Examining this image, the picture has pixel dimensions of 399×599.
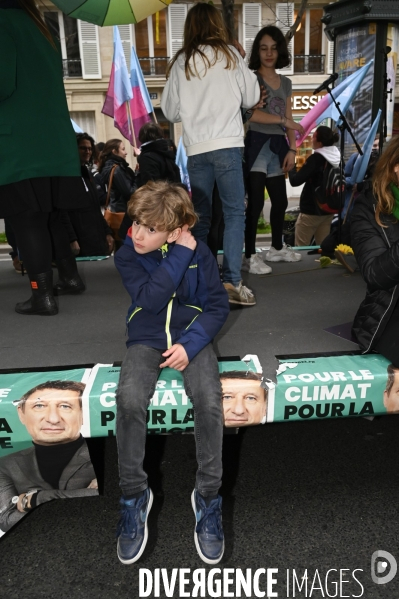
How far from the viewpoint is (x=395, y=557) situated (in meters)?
2.05

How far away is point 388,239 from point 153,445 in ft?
5.47

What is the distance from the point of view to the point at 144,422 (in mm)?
2061

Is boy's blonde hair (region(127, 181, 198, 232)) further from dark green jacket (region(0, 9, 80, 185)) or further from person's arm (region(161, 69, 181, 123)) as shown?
person's arm (region(161, 69, 181, 123))

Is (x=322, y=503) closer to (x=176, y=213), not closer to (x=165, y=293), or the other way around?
(x=165, y=293)

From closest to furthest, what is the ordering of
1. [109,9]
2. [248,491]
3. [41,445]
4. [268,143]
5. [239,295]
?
[41,445], [248,491], [239,295], [109,9], [268,143]

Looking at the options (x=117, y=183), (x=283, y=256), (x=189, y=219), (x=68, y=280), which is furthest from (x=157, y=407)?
(x=117, y=183)

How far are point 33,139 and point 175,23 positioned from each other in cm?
2112

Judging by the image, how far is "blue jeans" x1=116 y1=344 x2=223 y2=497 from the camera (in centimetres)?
204

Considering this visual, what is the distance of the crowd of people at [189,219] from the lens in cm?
208

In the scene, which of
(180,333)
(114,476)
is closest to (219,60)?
(180,333)

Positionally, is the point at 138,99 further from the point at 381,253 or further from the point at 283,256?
the point at 381,253

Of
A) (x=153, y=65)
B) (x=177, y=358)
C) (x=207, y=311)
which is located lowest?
(x=177, y=358)

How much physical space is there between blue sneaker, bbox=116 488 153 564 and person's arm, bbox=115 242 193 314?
30.5 inches

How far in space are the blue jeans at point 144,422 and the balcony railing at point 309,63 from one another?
73.9 ft
